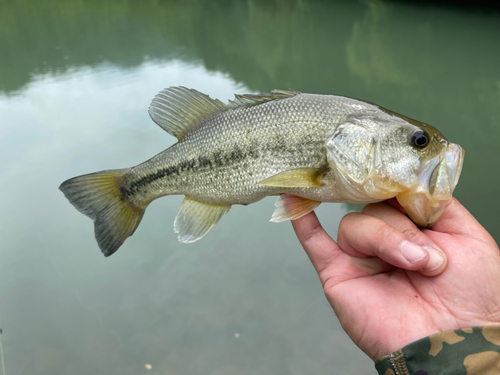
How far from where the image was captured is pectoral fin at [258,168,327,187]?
1043mm

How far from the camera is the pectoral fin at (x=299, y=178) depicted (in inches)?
41.1

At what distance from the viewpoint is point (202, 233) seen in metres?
1.24

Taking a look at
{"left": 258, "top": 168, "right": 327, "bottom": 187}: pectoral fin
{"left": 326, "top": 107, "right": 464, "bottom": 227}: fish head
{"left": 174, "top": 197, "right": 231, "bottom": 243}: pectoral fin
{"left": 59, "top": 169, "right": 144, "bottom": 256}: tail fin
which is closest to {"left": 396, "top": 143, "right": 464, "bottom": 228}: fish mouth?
{"left": 326, "top": 107, "right": 464, "bottom": 227}: fish head

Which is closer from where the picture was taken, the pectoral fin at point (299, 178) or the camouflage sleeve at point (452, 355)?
the camouflage sleeve at point (452, 355)

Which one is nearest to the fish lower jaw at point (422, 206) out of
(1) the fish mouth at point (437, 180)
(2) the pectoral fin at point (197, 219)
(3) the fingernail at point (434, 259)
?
(1) the fish mouth at point (437, 180)

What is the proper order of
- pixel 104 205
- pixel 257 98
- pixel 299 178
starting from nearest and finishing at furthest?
pixel 299 178 < pixel 257 98 < pixel 104 205

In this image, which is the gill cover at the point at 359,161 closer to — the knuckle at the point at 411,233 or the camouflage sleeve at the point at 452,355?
the knuckle at the point at 411,233

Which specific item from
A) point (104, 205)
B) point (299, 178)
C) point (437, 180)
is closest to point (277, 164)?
point (299, 178)

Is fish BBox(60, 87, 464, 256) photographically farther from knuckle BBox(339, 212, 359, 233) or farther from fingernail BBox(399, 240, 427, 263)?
fingernail BBox(399, 240, 427, 263)

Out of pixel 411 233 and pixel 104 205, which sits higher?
pixel 411 233

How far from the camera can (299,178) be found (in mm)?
1047

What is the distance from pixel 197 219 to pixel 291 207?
0.37m

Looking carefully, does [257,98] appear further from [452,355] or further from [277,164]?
[452,355]

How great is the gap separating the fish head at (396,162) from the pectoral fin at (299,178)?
0.06m
